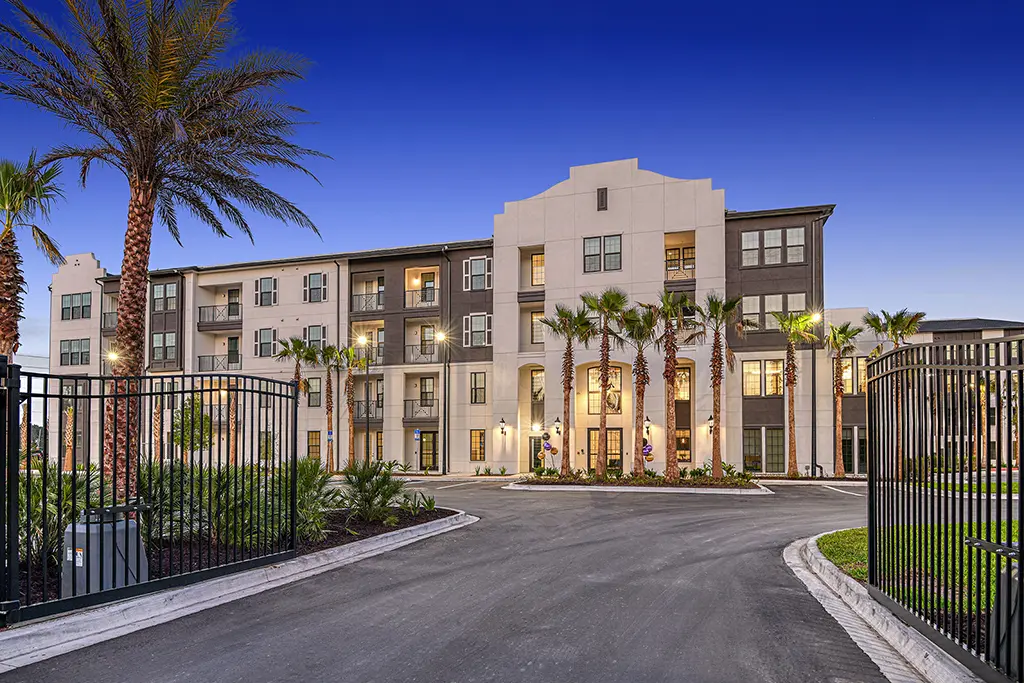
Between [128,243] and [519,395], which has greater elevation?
[128,243]

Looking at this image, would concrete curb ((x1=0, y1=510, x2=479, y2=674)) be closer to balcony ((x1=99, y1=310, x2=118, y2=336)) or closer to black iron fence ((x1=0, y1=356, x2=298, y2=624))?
black iron fence ((x1=0, y1=356, x2=298, y2=624))

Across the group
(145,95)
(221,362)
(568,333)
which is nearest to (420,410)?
(568,333)

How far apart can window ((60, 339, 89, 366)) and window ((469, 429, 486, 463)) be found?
2837cm

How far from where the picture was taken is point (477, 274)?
41969 mm

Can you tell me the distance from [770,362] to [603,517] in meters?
21.3

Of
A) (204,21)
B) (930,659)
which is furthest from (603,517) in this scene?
(204,21)

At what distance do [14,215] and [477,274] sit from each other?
2641cm

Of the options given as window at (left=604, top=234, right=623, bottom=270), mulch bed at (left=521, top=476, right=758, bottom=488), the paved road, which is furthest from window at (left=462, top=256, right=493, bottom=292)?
the paved road

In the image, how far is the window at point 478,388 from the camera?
41.3 metres

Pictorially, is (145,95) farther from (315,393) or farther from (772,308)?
(315,393)

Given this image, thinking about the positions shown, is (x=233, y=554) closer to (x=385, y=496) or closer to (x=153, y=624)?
(x=153, y=624)

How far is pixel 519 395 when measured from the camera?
4022 centimetres

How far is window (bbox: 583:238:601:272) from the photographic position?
38.7m

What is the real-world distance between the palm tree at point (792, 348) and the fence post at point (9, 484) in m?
31.5
